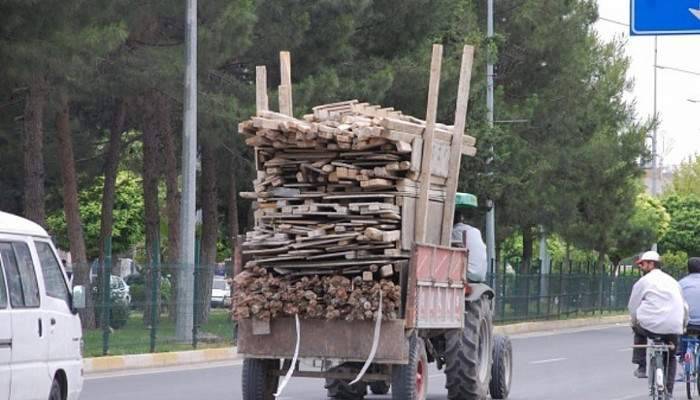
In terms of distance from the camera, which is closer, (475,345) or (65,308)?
(65,308)

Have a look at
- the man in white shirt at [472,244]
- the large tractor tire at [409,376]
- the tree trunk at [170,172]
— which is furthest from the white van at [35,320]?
the tree trunk at [170,172]

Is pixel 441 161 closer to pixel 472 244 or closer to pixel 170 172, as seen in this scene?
pixel 472 244

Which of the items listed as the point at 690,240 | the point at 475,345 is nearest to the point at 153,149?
the point at 475,345

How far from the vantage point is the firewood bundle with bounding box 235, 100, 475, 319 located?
589 inches

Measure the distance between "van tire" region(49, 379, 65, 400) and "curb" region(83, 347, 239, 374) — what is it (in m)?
9.22

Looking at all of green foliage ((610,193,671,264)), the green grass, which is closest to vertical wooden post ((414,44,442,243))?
the green grass

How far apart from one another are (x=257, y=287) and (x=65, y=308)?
6.89ft

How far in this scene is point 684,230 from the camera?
7631cm

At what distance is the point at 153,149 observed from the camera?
3719 cm

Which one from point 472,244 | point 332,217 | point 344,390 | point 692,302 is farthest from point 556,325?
point 332,217

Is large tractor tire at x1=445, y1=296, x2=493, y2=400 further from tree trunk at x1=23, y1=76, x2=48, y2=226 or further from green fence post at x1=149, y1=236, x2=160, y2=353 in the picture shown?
tree trunk at x1=23, y1=76, x2=48, y2=226

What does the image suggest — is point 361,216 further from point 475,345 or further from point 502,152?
point 502,152

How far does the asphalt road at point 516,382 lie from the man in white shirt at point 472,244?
2.19m

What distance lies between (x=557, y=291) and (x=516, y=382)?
24.7m
